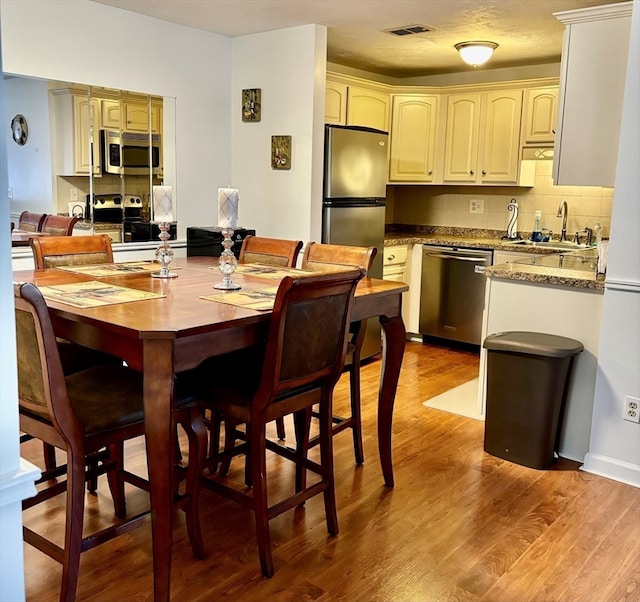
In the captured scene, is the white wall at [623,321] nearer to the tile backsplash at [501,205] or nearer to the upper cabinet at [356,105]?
the tile backsplash at [501,205]

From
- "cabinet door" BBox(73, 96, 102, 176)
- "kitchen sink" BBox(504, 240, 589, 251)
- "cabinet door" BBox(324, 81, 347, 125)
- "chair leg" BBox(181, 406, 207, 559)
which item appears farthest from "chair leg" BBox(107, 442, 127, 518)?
"kitchen sink" BBox(504, 240, 589, 251)

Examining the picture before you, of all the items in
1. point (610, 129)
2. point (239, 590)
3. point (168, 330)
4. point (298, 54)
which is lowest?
point (239, 590)

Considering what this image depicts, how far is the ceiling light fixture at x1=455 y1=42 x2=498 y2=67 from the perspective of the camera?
450cm

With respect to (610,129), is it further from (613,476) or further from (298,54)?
(298,54)

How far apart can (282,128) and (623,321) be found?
266cm

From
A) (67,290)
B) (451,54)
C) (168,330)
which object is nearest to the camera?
(168,330)

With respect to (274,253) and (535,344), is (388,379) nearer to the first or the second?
(535,344)

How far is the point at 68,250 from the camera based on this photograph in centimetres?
310

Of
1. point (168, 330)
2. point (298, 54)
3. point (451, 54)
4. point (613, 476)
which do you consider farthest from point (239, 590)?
point (451, 54)

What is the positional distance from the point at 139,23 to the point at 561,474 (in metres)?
3.66

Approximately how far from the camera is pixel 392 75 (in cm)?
605

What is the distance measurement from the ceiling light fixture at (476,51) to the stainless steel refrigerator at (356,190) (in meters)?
0.81

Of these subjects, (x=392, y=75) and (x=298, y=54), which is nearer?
(x=298, y=54)

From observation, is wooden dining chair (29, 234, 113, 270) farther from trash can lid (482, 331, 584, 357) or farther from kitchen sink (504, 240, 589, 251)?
kitchen sink (504, 240, 589, 251)
